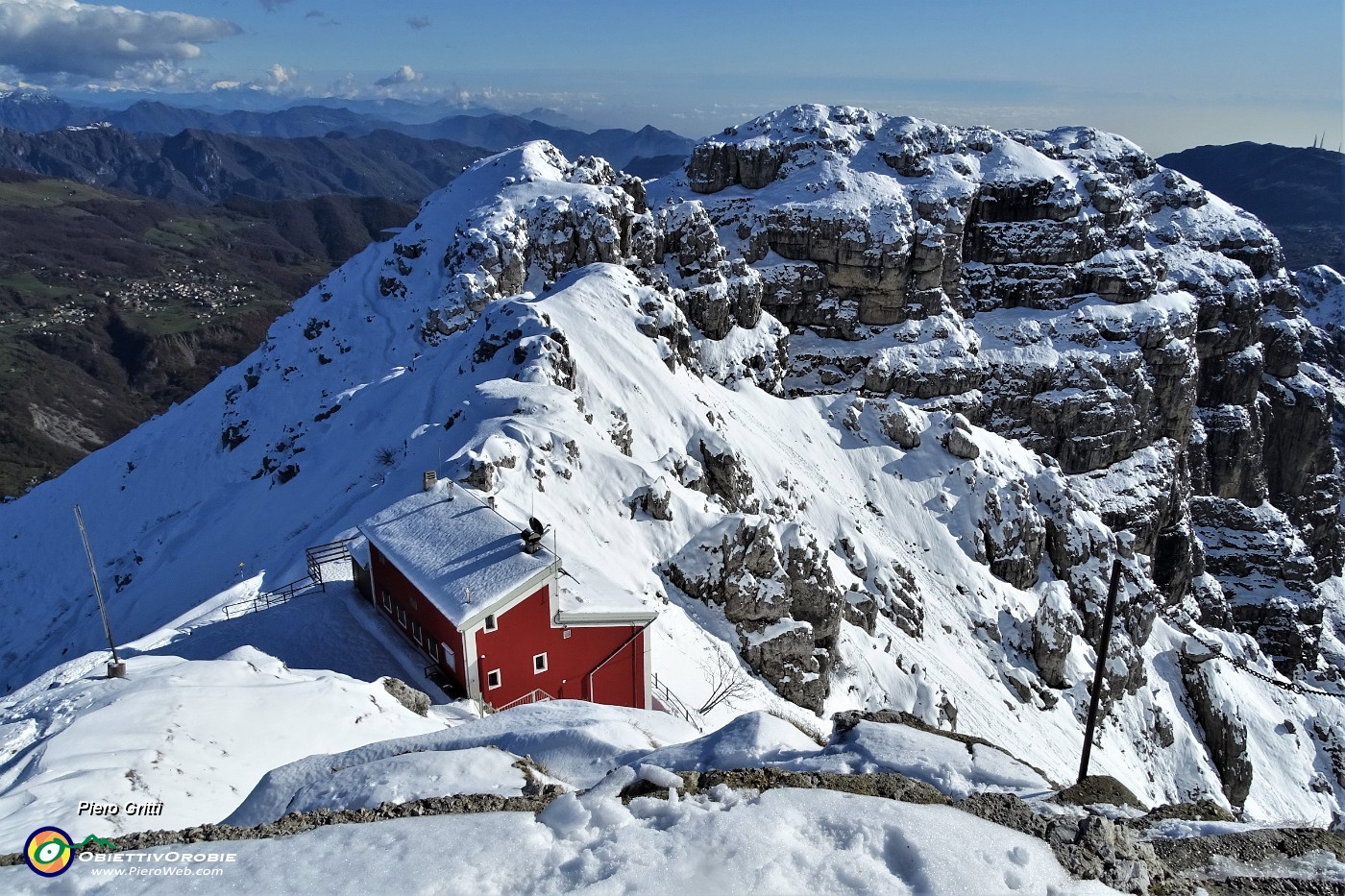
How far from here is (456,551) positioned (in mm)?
21766

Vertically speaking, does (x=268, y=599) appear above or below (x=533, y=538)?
below

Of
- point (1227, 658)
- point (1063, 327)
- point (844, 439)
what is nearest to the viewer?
point (844, 439)

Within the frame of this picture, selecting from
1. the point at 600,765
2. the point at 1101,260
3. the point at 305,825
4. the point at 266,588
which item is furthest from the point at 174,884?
the point at 1101,260

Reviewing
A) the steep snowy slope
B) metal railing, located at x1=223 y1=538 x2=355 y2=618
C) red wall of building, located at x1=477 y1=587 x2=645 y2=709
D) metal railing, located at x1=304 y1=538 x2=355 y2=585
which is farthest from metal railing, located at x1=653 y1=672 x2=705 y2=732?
metal railing, located at x1=304 y1=538 x2=355 y2=585

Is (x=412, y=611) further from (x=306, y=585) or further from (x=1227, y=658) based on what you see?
(x=1227, y=658)
